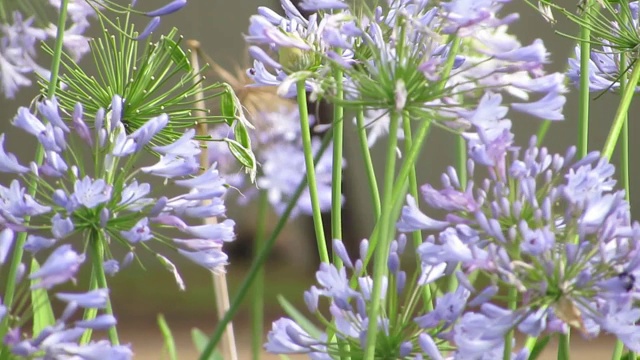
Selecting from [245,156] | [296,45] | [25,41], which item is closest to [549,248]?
[296,45]

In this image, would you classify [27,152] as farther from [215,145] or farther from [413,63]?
[413,63]

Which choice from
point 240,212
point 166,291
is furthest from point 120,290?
point 240,212

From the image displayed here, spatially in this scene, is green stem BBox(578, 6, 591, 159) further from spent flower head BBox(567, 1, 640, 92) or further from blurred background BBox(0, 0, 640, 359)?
blurred background BBox(0, 0, 640, 359)

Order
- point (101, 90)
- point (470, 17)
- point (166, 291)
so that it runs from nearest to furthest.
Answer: point (470, 17) → point (101, 90) → point (166, 291)

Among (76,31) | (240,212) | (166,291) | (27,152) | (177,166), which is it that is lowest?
(166,291)

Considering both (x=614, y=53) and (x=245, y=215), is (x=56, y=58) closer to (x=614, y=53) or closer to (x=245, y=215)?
(x=614, y=53)

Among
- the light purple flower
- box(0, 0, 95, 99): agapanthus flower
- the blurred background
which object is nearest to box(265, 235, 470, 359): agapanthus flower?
the light purple flower

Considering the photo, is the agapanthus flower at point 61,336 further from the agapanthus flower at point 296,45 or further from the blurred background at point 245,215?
the blurred background at point 245,215
